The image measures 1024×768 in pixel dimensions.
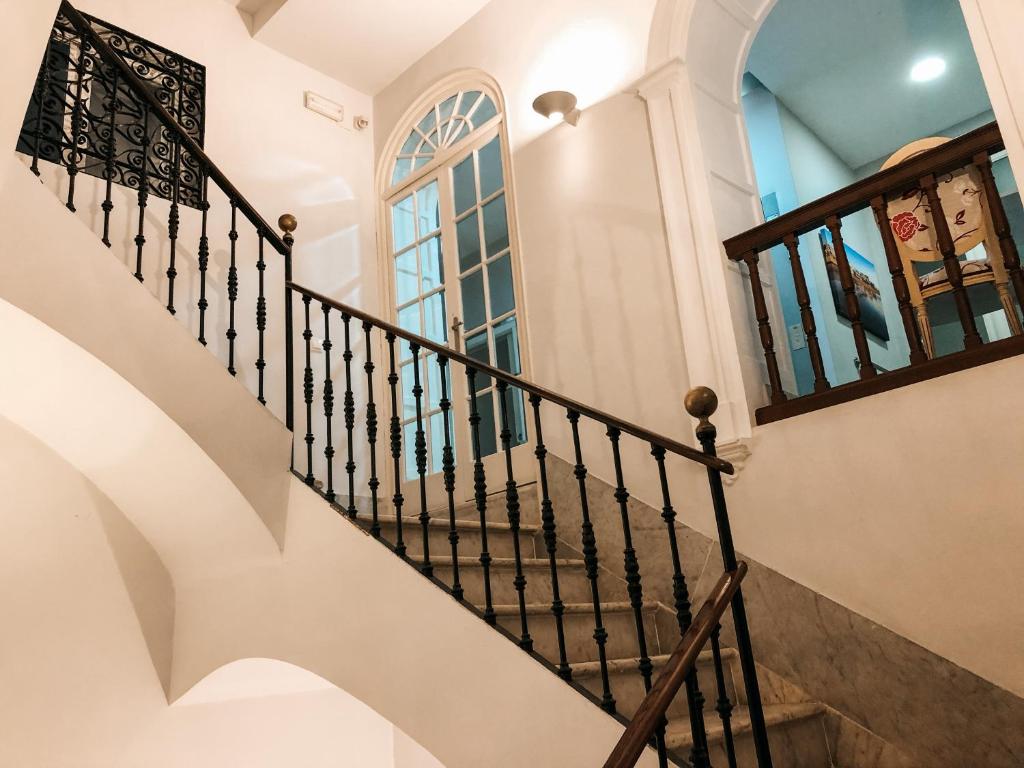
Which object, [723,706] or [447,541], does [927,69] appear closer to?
[447,541]

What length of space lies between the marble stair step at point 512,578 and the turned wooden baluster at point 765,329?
3.69 ft

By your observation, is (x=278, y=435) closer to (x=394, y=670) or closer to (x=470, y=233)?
(x=394, y=670)

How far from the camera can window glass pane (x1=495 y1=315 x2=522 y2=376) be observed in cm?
473

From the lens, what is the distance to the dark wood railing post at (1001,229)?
283 cm

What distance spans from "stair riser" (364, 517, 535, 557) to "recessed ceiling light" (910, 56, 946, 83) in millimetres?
4938

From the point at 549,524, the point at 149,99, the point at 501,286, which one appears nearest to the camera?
the point at 549,524

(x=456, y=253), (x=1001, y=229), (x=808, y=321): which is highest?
(x=456, y=253)

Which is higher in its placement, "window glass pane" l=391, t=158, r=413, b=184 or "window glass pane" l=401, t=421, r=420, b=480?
"window glass pane" l=391, t=158, r=413, b=184

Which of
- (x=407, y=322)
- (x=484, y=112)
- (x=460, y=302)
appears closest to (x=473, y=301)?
(x=460, y=302)

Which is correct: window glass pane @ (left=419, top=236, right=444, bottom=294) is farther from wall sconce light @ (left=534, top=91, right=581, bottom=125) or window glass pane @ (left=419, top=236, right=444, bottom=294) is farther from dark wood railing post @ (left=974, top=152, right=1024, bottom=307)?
dark wood railing post @ (left=974, top=152, right=1024, bottom=307)

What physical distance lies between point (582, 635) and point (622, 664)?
0.84ft

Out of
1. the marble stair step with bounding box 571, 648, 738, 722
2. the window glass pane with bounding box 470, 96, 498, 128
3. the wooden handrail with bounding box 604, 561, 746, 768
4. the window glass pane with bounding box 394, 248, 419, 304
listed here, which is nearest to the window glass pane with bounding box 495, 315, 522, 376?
the window glass pane with bounding box 394, 248, 419, 304

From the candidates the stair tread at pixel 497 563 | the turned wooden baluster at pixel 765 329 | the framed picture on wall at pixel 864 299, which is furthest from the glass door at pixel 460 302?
the framed picture on wall at pixel 864 299

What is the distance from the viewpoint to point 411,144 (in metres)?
5.92
